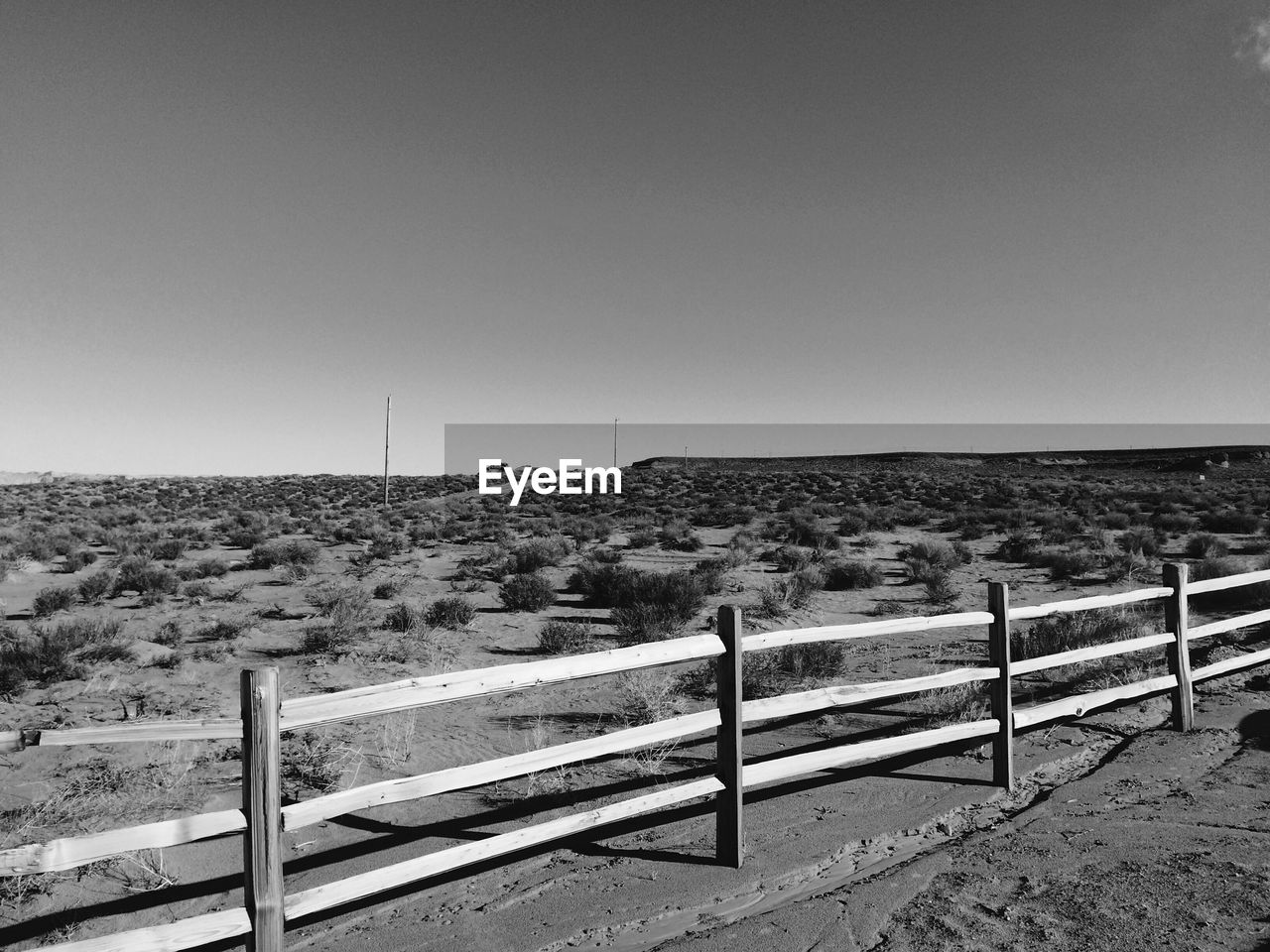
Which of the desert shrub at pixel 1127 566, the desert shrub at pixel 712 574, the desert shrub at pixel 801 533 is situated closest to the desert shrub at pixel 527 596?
the desert shrub at pixel 712 574

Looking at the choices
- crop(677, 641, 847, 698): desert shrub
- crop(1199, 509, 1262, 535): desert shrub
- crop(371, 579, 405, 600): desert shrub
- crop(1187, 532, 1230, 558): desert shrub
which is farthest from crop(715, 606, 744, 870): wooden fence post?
crop(1199, 509, 1262, 535): desert shrub

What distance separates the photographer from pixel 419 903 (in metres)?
4.50

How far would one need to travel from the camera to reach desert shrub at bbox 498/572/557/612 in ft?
46.4

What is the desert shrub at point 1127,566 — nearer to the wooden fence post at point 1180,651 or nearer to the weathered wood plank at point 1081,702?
the wooden fence post at point 1180,651

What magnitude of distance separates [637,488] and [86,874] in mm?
45962

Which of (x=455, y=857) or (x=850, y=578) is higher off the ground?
(x=455, y=857)

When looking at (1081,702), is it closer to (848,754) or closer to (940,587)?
(848,754)

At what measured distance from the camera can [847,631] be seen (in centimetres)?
550

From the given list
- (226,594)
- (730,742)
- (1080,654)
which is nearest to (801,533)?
(226,594)

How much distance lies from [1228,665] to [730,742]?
21.5ft

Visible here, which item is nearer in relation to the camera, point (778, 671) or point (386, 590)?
point (778, 671)

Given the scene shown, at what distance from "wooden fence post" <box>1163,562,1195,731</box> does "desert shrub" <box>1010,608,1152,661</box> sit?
2.38 metres

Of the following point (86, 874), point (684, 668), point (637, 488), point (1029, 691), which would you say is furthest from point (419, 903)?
point (637, 488)

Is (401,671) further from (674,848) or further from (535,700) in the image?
(674,848)
